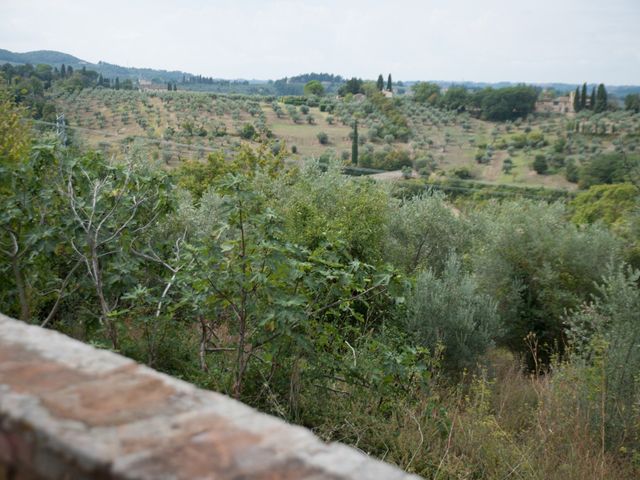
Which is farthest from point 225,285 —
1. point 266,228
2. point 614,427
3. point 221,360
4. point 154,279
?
point 614,427

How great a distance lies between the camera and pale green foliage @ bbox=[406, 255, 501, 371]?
25.0ft

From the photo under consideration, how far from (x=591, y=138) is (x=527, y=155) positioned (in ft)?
14.3

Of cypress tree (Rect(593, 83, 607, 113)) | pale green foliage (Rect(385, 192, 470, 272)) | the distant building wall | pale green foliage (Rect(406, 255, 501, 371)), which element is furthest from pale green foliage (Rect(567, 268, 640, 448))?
the distant building wall

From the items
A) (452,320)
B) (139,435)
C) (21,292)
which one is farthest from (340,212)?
(139,435)

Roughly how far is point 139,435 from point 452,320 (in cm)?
661

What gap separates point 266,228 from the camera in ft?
14.0

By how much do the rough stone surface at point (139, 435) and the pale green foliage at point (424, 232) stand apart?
1004cm

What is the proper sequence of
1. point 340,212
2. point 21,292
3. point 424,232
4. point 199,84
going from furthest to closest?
point 199,84 < point 424,232 < point 340,212 < point 21,292

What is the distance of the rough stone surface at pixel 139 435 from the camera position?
4.55 feet

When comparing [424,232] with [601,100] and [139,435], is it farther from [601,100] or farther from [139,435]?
[601,100]

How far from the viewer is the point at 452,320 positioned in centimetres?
771

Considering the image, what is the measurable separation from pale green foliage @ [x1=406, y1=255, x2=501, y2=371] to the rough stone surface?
5.92m

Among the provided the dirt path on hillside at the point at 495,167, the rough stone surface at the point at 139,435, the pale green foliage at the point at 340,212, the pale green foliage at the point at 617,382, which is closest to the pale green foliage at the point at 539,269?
the pale green foliage at the point at 340,212

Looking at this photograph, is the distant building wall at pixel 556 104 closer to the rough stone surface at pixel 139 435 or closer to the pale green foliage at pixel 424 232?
the pale green foliage at pixel 424 232
